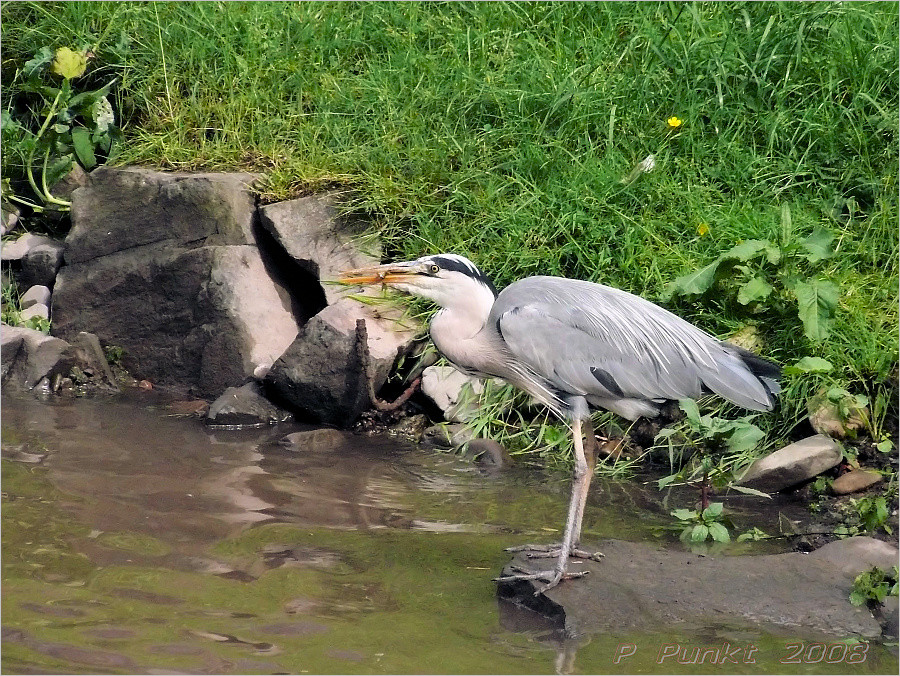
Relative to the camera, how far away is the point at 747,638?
139 inches

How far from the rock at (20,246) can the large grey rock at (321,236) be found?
161cm

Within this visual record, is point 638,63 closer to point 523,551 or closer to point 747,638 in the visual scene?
point 523,551

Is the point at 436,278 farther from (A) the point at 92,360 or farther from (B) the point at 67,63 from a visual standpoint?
(B) the point at 67,63

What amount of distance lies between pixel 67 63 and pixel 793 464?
5266mm

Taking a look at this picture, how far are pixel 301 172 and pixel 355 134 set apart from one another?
1.70 ft

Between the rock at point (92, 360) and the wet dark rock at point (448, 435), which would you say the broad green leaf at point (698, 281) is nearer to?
the wet dark rock at point (448, 435)

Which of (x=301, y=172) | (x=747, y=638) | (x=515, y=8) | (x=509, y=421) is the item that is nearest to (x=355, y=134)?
(x=301, y=172)

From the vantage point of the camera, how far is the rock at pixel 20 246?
7230 millimetres

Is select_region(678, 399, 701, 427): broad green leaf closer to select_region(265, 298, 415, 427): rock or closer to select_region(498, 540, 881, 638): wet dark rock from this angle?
select_region(498, 540, 881, 638): wet dark rock

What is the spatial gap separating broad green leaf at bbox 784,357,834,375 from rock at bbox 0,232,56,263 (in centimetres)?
469

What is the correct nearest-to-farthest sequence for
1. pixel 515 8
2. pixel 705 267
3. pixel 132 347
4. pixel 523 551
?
→ pixel 523 551
pixel 705 267
pixel 132 347
pixel 515 8

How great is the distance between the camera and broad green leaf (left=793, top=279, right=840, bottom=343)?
17.1 feet

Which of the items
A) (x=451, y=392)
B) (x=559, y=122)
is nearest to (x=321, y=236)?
(x=451, y=392)

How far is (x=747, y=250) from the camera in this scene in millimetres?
5391
